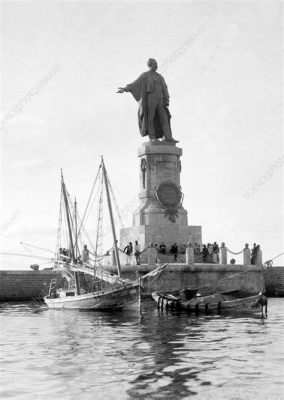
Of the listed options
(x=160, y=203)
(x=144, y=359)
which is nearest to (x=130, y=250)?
(x=160, y=203)

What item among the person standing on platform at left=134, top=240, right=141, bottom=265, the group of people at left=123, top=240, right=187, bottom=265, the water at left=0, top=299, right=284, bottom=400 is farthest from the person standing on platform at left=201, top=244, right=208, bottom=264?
the water at left=0, top=299, right=284, bottom=400

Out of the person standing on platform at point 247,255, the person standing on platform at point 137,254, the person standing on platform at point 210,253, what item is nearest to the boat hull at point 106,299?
the person standing on platform at point 137,254

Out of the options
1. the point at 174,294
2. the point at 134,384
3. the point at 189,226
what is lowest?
the point at 134,384

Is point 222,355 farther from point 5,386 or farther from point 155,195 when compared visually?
point 155,195

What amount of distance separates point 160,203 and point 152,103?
7.87 metres

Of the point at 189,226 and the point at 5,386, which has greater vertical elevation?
the point at 189,226

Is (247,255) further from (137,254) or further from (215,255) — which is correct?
(137,254)

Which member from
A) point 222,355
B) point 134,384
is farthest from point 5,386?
point 222,355

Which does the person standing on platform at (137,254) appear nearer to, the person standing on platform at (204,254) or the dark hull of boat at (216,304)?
the person standing on platform at (204,254)

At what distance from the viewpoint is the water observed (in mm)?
14945

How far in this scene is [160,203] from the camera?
47.4 m

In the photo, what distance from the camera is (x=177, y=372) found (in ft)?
55.8

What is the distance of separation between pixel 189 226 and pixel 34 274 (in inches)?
478

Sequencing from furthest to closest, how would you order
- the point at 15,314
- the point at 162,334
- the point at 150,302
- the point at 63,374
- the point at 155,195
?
the point at 155,195 < the point at 150,302 < the point at 15,314 < the point at 162,334 < the point at 63,374
